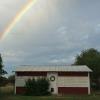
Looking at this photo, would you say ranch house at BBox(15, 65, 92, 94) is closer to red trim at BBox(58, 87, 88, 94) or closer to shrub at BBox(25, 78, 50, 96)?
red trim at BBox(58, 87, 88, 94)

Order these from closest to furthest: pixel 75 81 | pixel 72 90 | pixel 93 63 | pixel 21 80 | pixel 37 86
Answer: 1. pixel 37 86
2. pixel 75 81
3. pixel 72 90
4. pixel 21 80
5. pixel 93 63

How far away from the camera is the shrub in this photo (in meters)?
40.0

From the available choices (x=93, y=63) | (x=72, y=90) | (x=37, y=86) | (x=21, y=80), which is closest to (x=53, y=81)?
(x=72, y=90)

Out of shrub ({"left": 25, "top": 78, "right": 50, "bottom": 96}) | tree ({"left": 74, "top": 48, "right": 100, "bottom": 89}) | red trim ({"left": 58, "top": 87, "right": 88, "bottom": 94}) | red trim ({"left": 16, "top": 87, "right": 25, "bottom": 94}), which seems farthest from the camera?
tree ({"left": 74, "top": 48, "right": 100, "bottom": 89})

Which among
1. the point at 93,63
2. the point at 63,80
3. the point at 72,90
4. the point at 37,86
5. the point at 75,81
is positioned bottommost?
the point at 72,90

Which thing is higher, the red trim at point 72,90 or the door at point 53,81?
the door at point 53,81

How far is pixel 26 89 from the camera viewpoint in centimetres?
4100

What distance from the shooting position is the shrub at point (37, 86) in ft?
131

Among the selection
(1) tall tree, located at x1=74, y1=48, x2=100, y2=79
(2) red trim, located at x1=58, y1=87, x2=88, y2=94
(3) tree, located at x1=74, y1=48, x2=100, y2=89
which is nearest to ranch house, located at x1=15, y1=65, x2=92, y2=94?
(2) red trim, located at x1=58, y1=87, x2=88, y2=94

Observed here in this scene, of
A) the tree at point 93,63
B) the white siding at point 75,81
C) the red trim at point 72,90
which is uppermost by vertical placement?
the tree at point 93,63

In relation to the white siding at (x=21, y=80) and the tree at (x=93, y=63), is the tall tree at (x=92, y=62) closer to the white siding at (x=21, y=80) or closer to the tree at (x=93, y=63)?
the tree at (x=93, y=63)

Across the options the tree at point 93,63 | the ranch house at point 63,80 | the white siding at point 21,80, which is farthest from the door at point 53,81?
the tree at point 93,63

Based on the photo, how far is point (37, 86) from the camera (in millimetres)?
40000

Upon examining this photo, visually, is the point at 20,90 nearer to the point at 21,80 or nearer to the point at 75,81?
the point at 21,80
